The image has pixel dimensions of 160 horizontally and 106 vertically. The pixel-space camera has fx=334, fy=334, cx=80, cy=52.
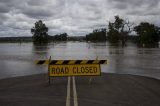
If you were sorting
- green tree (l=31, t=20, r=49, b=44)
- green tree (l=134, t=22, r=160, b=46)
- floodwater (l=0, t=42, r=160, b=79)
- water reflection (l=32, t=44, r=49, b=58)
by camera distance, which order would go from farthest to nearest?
1. green tree (l=31, t=20, r=49, b=44)
2. green tree (l=134, t=22, r=160, b=46)
3. water reflection (l=32, t=44, r=49, b=58)
4. floodwater (l=0, t=42, r=160, b=79)

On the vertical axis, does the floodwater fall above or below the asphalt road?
below

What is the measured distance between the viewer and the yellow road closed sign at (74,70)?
44.0ft

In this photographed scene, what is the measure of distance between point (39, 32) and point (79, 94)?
158 m

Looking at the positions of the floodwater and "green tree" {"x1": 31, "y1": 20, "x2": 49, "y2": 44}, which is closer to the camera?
the floodwater

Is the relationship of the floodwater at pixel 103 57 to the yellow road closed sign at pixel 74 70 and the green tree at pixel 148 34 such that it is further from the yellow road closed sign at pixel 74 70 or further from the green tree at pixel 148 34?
the green tree at pixel 148 34

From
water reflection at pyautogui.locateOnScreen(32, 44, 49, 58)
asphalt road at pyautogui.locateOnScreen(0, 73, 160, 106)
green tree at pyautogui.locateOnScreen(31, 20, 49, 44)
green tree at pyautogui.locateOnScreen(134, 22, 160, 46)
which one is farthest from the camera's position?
green tree at pyautogui.locateOnScreen(31, 20, 49, 44)

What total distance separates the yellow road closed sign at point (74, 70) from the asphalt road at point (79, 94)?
492 millimetres

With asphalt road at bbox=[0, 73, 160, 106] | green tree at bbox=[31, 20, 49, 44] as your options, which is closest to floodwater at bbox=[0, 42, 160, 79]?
asphalt road at bbox=[0, 73, 160, 106]

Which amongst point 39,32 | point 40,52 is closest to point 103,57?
point 40,52

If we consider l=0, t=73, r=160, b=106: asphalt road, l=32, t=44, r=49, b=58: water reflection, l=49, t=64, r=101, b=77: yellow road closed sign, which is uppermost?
l=49, t=64, r=101, b=77: yellow road closed sign

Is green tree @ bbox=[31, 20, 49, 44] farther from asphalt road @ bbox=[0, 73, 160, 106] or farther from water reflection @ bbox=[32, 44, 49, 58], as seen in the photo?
asphalt road @ bbox=[0, 73, 160, 106]

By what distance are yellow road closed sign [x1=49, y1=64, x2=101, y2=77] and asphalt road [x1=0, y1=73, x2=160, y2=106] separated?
0.49m

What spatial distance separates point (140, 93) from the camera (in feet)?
34.6

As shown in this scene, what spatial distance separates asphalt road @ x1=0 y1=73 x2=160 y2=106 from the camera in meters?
9.02
